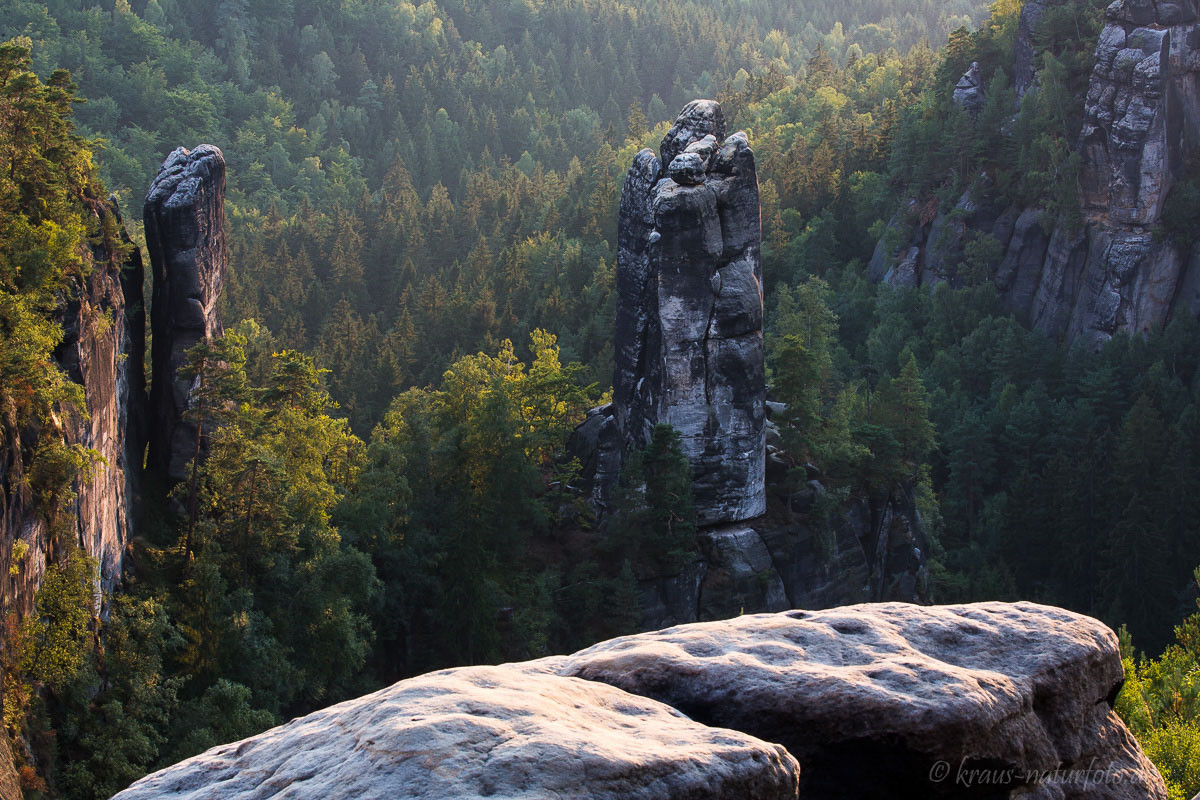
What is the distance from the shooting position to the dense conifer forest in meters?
32.6

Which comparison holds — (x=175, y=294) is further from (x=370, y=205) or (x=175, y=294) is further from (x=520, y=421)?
(x=370, y=205)

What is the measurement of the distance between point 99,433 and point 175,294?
9048 mm

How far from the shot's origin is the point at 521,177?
498ft

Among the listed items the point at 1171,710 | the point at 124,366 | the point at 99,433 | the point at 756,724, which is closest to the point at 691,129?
the point at 124,366

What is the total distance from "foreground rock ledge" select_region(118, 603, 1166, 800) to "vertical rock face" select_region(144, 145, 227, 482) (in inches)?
1270

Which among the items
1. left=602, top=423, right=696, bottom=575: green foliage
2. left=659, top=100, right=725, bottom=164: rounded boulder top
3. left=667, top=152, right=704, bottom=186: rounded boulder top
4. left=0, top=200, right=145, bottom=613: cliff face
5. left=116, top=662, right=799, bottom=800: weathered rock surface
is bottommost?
left=602, top=423, right=696, bottom=575: green foliage

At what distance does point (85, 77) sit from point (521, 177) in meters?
70.2

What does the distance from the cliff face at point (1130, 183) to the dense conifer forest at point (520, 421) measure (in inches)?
94.1

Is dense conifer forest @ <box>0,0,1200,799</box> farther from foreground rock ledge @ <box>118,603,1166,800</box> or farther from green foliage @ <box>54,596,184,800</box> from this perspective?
foreground rock ledge @ <box>118,603,1166,800</box>

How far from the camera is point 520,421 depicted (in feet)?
160

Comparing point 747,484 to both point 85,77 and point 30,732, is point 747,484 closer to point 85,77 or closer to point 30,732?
point 30,732

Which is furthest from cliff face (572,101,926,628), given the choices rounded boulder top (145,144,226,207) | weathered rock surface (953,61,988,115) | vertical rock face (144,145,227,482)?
weathered rock surface (953,61,988,115)

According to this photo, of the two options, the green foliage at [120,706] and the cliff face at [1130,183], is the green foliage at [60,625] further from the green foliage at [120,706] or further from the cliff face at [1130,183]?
the cliff face at [1130,183]

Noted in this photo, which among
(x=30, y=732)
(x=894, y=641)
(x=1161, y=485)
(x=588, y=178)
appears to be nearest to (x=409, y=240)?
(x=588, y=178)
